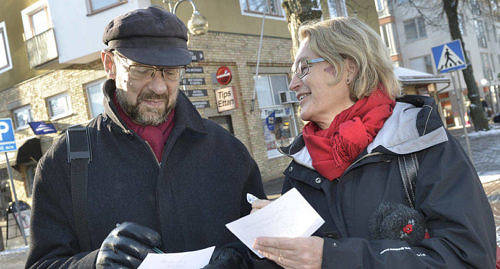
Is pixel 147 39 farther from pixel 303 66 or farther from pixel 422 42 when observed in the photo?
pixel 422 42

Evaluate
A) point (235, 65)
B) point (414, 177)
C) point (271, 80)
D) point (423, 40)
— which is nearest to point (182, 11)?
point (235, 65)

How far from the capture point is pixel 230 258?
82.4 inches

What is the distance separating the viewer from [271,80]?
16125mm

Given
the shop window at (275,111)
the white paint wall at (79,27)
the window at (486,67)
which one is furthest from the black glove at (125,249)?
the window at (486,67)

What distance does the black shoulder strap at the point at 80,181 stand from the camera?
7.22ft

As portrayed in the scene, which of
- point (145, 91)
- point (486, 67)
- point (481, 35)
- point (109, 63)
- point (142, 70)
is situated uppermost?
point (481, 35)

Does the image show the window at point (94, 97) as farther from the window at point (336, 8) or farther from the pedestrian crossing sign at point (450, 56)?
the window at point (336, 8)

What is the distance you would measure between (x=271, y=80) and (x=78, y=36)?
6520mm

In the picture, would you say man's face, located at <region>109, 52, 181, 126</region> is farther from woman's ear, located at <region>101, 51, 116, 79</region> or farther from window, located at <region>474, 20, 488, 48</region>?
window, located at <region>474, 20, 488, 48</region>

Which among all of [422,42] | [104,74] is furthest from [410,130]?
[422,42]

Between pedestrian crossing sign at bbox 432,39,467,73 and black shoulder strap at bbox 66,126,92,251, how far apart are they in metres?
8.86

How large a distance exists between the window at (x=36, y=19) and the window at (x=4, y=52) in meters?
1.52

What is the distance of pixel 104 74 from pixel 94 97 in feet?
3.94

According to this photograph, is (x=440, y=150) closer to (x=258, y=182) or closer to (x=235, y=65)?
(x=258, y=182)
